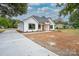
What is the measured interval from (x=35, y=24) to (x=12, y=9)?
413 millimetres

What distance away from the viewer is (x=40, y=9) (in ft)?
7.50

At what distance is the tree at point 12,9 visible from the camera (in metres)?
2.25

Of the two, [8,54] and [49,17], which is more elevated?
[49,17]

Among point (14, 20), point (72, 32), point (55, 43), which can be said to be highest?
point (14, 20)

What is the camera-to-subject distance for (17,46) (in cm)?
225

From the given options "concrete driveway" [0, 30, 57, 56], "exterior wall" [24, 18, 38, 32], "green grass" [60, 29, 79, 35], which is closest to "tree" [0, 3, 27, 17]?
"exterior wall" [24, 18, 38, 32]

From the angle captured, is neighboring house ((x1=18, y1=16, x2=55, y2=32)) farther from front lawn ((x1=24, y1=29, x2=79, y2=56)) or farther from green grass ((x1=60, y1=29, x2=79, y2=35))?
green grass ((x1=60, y1=29, x2=79, y2=35))

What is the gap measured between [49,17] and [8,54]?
789 mm

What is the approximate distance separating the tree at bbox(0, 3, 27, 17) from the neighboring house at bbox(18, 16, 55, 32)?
155mm

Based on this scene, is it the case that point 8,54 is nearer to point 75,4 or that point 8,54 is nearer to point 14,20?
point 14,20

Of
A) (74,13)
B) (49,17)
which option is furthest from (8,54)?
(74,13)

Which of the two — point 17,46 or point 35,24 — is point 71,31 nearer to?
point 35,24

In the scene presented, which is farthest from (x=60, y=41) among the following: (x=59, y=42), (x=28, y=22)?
(x=28, y=22)

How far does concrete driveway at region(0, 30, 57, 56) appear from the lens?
7.22ft
